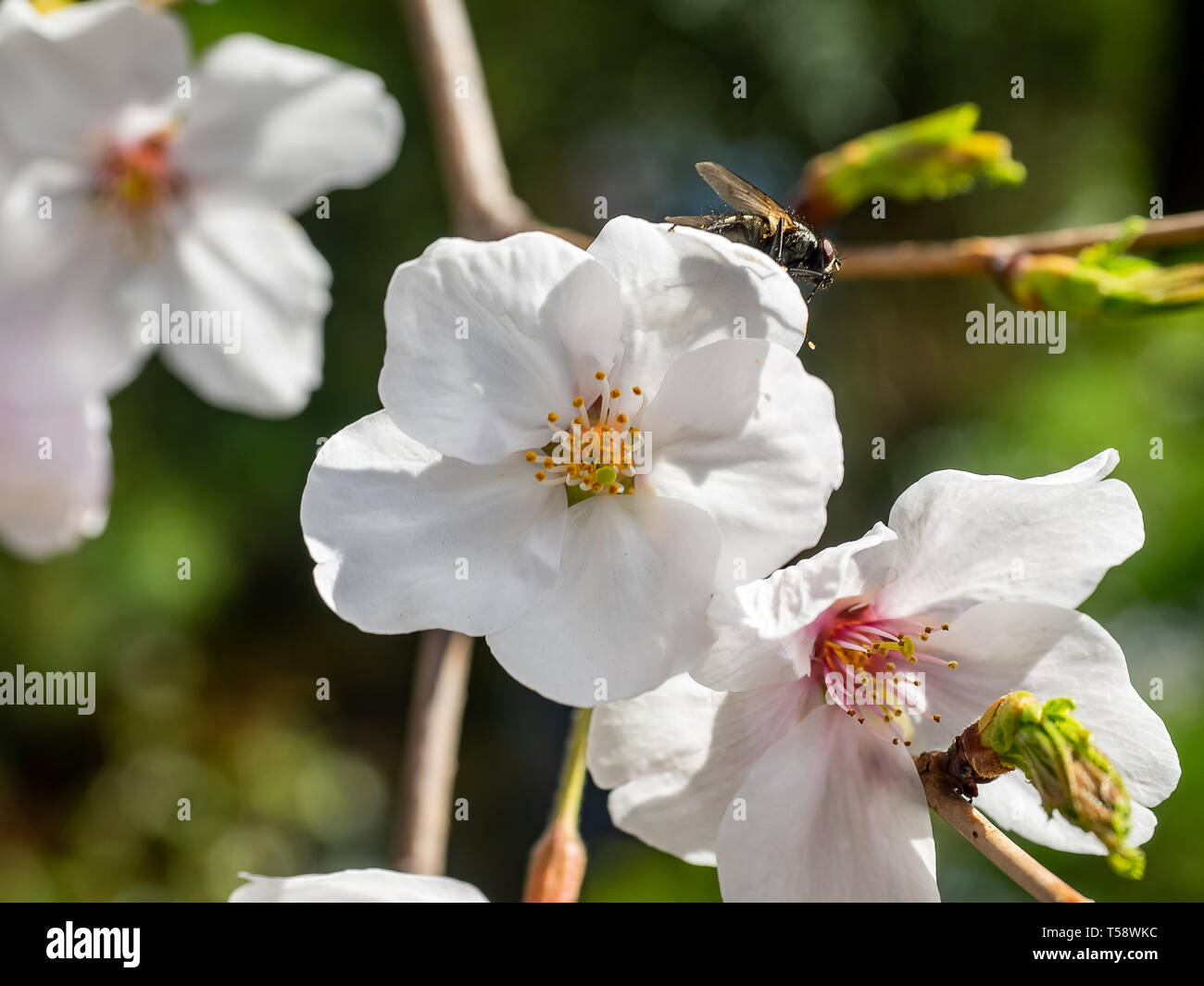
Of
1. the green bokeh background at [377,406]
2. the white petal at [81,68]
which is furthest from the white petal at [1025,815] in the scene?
the green bokeh background at [377,406]

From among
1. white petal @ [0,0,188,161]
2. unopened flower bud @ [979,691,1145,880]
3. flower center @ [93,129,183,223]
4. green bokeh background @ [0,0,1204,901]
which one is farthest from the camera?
green bokeh background @ [0,0,1204,901]

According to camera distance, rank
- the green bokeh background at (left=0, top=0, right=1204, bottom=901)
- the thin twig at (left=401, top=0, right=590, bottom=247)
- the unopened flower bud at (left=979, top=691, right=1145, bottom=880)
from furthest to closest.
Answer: the green bokeh background at (left=0, top=0, right=1204, bottom=901), the thin twig at (left=401, top=0, right=590, bottom=247), the unopened flower bud at (left=979, top=691, right=1145, bottom=880)

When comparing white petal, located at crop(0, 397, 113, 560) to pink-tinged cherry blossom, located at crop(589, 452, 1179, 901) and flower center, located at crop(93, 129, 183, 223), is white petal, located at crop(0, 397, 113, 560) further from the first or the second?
pink-tinged cherry blossom, located at crop(589, 452, 1179, 901)

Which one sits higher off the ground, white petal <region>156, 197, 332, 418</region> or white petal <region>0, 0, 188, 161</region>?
white petal <region>0, 0, 188, 161</region>

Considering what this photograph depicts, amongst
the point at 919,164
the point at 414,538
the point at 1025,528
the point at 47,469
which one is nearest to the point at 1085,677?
the point at 1025,528

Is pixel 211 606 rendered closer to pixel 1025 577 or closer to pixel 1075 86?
pixel 1025 577

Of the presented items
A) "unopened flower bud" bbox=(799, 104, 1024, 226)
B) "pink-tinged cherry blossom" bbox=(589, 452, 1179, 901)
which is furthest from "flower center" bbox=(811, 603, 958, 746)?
"unopened flower bud" bbox=(799, 104, 1024, 226)

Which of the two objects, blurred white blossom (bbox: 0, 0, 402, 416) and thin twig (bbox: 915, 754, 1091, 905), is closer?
thin twig (bbox: 915, 754, 1091, 905)
